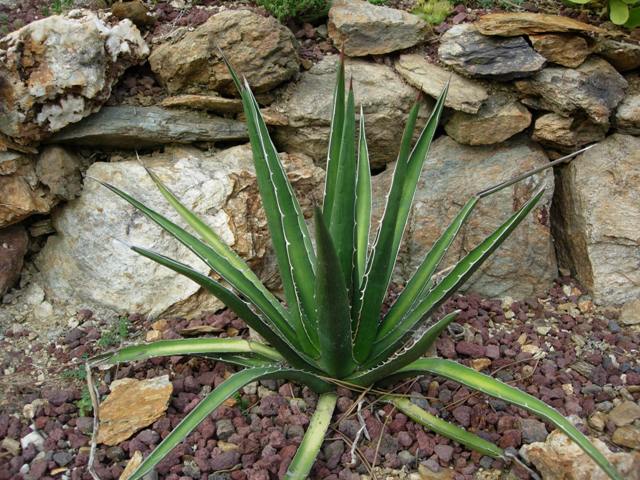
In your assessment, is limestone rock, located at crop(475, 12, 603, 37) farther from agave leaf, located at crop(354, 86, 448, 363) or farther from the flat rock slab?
the flat rock slab

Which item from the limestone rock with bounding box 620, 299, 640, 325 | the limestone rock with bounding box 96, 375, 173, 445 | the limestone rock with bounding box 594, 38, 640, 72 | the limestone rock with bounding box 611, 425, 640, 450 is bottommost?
the limestone rock with bounding box 620, 299, 640, 325

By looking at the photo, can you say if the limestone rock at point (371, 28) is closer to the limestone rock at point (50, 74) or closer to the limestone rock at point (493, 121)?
the limestone rock at point (493, 121)

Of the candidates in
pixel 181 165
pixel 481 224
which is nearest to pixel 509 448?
pixel 481 224

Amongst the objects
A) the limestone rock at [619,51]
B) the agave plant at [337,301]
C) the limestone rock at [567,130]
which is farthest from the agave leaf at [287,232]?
the limestone rock at [619,51]

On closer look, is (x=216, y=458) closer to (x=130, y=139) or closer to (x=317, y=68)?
(x=130, y=139)

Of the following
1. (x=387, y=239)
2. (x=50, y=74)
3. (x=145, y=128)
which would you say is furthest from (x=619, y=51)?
(x=50, y=74)

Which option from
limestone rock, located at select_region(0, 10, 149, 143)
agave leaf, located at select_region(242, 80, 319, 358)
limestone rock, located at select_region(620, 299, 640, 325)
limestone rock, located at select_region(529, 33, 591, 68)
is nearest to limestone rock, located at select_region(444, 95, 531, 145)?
limestone rock, located at select_region(529, 33, 591, 68)
